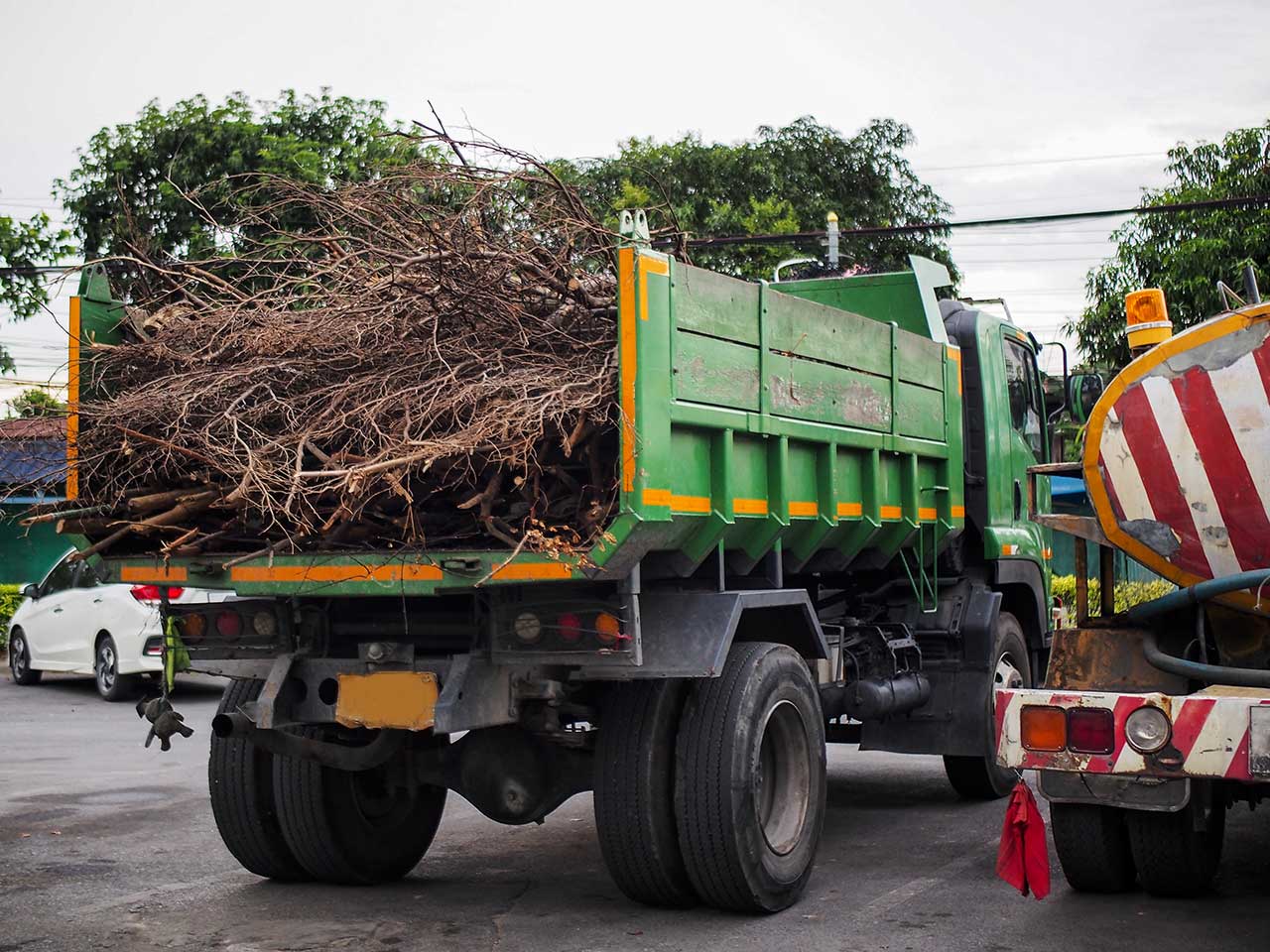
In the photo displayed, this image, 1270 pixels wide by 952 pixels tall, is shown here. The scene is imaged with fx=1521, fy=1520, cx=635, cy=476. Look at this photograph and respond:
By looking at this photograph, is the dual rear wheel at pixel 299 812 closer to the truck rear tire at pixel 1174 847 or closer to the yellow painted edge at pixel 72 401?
the yellow painted edge at pixel 72 401

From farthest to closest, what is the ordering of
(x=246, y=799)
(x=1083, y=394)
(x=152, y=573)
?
(x=1083, y=394) < (x=246, y=799) < (x=152, y=573)

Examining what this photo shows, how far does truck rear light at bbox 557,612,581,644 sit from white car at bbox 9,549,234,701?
9007 mm

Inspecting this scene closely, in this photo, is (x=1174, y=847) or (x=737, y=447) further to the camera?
(x=737, y=447)

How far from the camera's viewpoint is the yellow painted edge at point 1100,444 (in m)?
5.34

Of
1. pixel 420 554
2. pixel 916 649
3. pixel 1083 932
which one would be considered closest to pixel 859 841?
pixel 916 649

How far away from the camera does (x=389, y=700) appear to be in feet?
18.4

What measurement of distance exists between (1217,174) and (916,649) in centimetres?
1277

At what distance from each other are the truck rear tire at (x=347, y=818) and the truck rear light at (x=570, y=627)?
4.59 feet

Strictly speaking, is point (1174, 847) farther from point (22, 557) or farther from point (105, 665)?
point (22, 557)

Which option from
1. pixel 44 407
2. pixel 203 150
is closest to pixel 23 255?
pixel 203 150

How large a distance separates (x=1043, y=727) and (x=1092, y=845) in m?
0.96

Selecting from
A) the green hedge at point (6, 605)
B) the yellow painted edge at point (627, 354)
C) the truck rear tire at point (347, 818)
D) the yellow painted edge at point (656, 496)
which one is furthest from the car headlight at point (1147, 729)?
the green hedge at point (6, 605)

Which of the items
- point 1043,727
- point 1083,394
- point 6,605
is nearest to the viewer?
point 1043,727

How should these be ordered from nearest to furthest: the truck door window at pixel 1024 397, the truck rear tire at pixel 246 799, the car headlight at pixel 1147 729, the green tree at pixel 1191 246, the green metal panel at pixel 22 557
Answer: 1. the car headlight at pixel 1147 729
2. the truck rear tire at pixel 246 799
3. the truck door window at pixel 1024 397
4. the green tree at pixel 1191 246
5. the green metal panel at pixel 22 557
